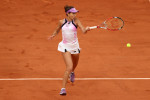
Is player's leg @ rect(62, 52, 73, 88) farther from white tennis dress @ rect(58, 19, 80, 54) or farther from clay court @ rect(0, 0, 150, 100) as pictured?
clay court @ rect(0, 0, 150, 100)

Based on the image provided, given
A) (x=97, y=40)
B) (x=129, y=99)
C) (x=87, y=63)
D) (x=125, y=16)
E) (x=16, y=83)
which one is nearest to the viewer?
(x=129, y=99)

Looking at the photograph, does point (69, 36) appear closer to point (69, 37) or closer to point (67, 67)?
point (69, 37)

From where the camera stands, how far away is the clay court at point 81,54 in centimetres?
845

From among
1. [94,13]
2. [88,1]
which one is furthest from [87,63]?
[88,1]

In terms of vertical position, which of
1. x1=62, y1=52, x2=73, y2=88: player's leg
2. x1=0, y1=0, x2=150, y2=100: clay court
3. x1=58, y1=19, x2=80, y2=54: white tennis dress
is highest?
x1=58, y1=19, x2=80, y2=54: white tennis dress

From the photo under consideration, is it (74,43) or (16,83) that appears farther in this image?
(16,83)

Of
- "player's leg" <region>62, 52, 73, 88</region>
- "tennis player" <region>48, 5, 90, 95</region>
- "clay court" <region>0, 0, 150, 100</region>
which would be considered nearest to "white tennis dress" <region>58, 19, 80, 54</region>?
"tennis player" <region>48, 5, 90, 95</region>

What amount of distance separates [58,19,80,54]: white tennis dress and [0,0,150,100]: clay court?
1.16 m

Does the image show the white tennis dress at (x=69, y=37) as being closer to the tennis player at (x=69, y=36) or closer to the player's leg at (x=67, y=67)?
the tennis player at (x=69, y=36)

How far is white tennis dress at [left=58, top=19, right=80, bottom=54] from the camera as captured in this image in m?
7.84

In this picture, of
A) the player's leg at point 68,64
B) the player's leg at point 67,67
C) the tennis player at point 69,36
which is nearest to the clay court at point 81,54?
the player's leg at point 67,67

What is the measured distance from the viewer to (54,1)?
612 inches

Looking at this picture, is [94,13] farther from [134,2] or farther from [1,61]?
[1,61]

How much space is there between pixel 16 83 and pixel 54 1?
746 centimetres
